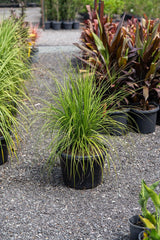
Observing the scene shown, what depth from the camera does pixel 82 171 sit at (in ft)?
10.2

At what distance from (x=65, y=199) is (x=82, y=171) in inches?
10.8

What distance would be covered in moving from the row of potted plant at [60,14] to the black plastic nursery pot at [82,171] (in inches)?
413

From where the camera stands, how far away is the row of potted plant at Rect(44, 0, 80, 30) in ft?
42.9

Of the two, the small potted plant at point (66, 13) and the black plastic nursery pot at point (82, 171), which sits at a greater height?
the small potted plant at point (66, 13)

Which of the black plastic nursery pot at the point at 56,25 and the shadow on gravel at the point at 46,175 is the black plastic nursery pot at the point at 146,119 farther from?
the black plastic nursery pot at the point at 56,25

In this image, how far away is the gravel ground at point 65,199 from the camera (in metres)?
2.67

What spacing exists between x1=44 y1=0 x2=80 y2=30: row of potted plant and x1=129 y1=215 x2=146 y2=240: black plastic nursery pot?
1119 centimetres

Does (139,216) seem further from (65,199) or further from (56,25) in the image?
(56,25)

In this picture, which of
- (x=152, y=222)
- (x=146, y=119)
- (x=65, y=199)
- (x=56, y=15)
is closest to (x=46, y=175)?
(x=65, y=199)

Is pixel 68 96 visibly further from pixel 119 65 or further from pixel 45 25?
pixel 45 25

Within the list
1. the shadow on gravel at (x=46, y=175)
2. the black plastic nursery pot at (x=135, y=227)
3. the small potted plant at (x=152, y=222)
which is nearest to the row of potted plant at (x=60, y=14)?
the shadow on gravel at (x=46, y=175)

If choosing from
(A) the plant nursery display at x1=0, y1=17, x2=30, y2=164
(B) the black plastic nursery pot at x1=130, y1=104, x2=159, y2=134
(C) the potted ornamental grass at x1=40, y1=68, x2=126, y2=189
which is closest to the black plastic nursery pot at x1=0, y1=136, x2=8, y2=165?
(A) the plant nursery display at x1=0, y1=17, x2=30, y2=164

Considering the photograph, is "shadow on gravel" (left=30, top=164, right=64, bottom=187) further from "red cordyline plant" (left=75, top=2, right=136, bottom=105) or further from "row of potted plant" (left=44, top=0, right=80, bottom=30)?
"row of potted plant" (left=44, top=0, right=80, bottom=30)

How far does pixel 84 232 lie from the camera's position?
105 inches
